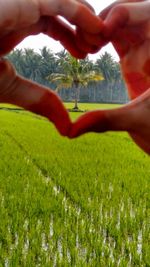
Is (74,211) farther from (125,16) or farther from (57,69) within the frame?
(57,69)

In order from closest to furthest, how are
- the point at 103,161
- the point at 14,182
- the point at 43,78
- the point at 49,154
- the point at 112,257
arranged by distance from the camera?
1. the point at 112,257
2. the point at 14,182
3. the point at 103,161
4. the point at 49,154
5. the point at 43,78

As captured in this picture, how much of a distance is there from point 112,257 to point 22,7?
7.72ft

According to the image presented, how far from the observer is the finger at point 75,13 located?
2.13ft

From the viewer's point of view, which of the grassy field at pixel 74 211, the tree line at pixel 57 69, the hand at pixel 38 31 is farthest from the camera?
the tree line at pixel 57 69

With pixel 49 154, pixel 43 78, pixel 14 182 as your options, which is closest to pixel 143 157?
pixel 49 154

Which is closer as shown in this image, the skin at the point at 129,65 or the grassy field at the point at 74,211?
the skin at the point at 129,65

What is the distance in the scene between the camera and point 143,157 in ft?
23.2

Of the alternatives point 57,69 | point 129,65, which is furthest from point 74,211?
point 57,69

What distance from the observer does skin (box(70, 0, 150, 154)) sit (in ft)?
2.20

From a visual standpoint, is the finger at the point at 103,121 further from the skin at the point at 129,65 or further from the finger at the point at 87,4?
the finger at the point at 87,4

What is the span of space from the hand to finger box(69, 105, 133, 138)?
0.02 metres

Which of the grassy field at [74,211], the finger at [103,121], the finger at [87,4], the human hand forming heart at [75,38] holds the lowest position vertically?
the grassy field at [74,211]

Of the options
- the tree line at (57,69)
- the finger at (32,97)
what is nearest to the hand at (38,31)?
the finger at (32,97)

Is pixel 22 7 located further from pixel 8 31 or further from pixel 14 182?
pixel 14 182
